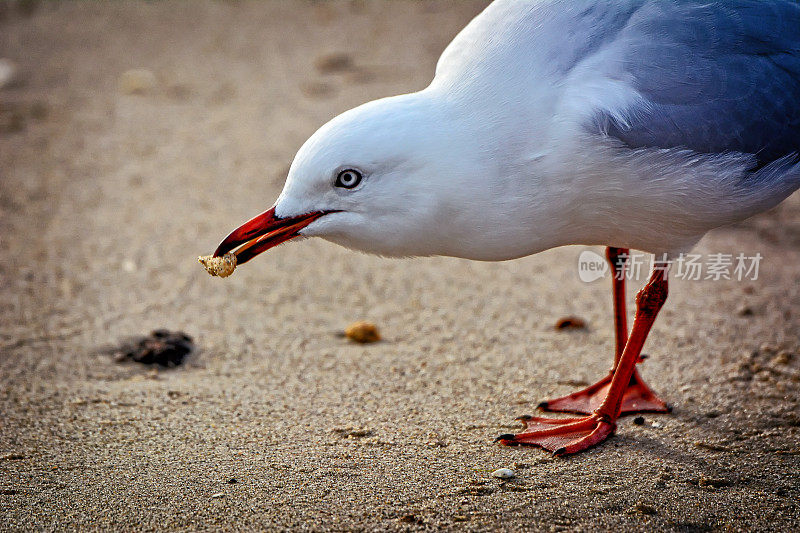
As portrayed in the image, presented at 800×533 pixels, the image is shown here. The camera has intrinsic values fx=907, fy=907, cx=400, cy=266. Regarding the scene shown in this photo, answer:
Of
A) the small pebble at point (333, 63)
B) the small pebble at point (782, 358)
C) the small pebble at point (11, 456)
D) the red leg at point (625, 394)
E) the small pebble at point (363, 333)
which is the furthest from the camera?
the small pebble at point (333, 63)

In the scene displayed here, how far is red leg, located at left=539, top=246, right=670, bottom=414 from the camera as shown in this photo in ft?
12.7

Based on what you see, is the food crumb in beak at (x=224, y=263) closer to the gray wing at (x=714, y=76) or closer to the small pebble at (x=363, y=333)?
the gray wing at (x=714, y=76)

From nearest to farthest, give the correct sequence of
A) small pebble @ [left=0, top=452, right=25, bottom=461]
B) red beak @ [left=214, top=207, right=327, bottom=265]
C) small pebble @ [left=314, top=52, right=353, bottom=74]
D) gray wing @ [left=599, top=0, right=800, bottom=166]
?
red beak @ [left=214, top=207, right=327, bottom=265] → gray wing @ [left=599, top=0, right=800, bottom=166] → small pebble @ [left=0, top=452, right=25, bottom=461] → small pebble @ [left=314, top=52, right=353, bottom=74]

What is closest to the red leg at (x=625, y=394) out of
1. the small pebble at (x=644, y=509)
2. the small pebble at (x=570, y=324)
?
the small pebble at (x=570, y=324)

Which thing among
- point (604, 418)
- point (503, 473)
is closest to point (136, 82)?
point (604, 418)

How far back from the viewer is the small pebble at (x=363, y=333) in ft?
14.7

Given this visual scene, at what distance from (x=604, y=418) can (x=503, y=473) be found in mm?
605

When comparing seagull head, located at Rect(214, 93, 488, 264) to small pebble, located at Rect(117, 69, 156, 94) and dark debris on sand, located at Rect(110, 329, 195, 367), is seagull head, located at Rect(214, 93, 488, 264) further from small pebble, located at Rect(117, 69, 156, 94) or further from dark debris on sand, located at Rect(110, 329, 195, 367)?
small pebble, located at Rect(117, 69, 156, 94)

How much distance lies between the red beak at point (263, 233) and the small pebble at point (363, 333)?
4.81 feet

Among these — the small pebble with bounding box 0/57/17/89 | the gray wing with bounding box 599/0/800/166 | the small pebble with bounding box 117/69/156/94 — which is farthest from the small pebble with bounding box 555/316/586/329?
the small pebble with bounding box 0/57/17/89

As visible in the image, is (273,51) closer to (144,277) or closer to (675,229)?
(144,277)

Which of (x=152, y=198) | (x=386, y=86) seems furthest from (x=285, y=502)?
(x=386, y=86)

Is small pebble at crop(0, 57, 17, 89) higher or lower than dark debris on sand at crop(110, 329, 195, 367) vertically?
higher

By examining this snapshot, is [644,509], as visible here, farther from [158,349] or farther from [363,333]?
[158,349]
